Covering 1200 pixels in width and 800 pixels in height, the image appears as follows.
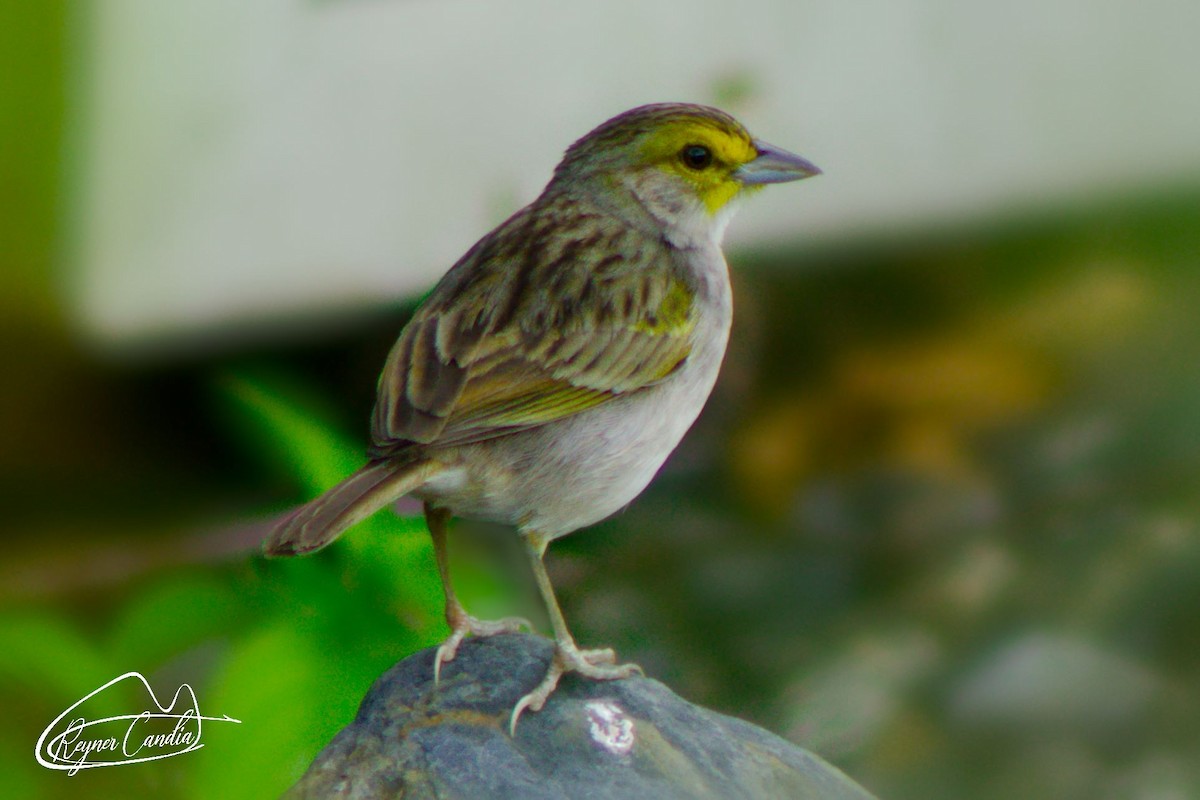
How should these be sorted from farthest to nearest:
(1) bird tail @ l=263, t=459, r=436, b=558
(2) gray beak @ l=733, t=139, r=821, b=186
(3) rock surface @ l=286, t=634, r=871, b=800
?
(2) gray beak @ l=733, t=139, r=821, b=186, (3) rock surface @ l=286, t=634, r=871, b=800, (1) bird tail @ l=263, t=459, r=436, b=558

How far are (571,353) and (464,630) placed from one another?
38 centimetres

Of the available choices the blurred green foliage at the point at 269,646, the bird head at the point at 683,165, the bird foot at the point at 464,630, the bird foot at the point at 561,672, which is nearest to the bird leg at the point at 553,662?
the bird foot at the point at 561,672

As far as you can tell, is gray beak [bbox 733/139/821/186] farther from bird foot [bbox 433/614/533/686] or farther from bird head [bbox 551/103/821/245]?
bird foot [bbox 433/614/533/686]

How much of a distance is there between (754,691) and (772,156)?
1565mm

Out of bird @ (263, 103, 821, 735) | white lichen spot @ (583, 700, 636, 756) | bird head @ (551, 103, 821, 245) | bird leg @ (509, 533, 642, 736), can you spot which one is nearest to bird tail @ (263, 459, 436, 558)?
bird @ (263, 103, 821, 735)

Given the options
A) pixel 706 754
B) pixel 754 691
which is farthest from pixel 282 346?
pixel 706 754

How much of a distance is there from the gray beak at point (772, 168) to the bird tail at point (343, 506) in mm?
638

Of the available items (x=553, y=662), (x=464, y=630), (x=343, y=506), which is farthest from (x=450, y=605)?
(x=343, y=506)

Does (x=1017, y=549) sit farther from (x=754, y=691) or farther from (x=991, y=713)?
(x=754, y=691)

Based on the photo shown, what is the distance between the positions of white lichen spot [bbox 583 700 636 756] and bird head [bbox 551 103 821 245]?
632 millimetres

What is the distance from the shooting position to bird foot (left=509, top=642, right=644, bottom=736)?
1761 mm

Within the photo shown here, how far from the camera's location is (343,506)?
1.53 meters

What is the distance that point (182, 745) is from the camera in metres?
1.92

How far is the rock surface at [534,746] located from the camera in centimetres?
169
